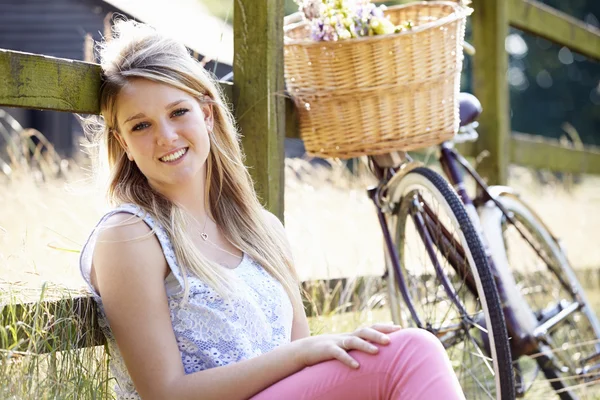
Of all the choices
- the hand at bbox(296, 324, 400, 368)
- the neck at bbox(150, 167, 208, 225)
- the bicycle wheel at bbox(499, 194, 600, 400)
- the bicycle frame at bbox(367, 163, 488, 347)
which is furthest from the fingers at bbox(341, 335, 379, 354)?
the bicycle wheel at bbox(499, 194, 600, 400)

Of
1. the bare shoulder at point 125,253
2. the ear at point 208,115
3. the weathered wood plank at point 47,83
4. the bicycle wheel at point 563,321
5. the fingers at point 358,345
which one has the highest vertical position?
the weathered wood plank at point 47,83

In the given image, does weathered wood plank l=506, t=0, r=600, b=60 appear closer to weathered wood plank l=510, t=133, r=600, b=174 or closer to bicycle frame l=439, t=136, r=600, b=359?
weathered wood plank l=510, t=133, r=600, b=174

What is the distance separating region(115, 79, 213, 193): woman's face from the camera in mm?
1804

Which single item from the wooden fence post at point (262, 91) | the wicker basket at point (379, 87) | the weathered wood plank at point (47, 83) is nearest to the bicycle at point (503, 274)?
the wicker basket at point (379, 87)

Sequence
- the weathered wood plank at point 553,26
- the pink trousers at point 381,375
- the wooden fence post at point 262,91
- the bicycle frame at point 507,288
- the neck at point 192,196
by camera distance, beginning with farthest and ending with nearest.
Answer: the weathered wood plank at point 553,26
the bicycle frame at point 507,288
the wooden fence post at point 262,91
the neck at point 192,196
the pink trousers at point 381,375

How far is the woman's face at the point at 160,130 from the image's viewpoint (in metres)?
1.80

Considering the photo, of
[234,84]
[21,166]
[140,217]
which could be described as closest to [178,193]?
[140,217]

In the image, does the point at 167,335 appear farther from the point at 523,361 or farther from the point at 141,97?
the point at 523,361

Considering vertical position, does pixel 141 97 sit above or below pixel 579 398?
above

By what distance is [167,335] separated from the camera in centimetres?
167

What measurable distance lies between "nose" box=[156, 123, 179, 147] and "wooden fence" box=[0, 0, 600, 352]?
209 mm

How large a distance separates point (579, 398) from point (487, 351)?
570 mm

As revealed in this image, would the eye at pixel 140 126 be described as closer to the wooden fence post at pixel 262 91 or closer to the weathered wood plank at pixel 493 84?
the wooden fence post at pixel 262 91

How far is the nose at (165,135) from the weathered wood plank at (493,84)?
7.43 ft
